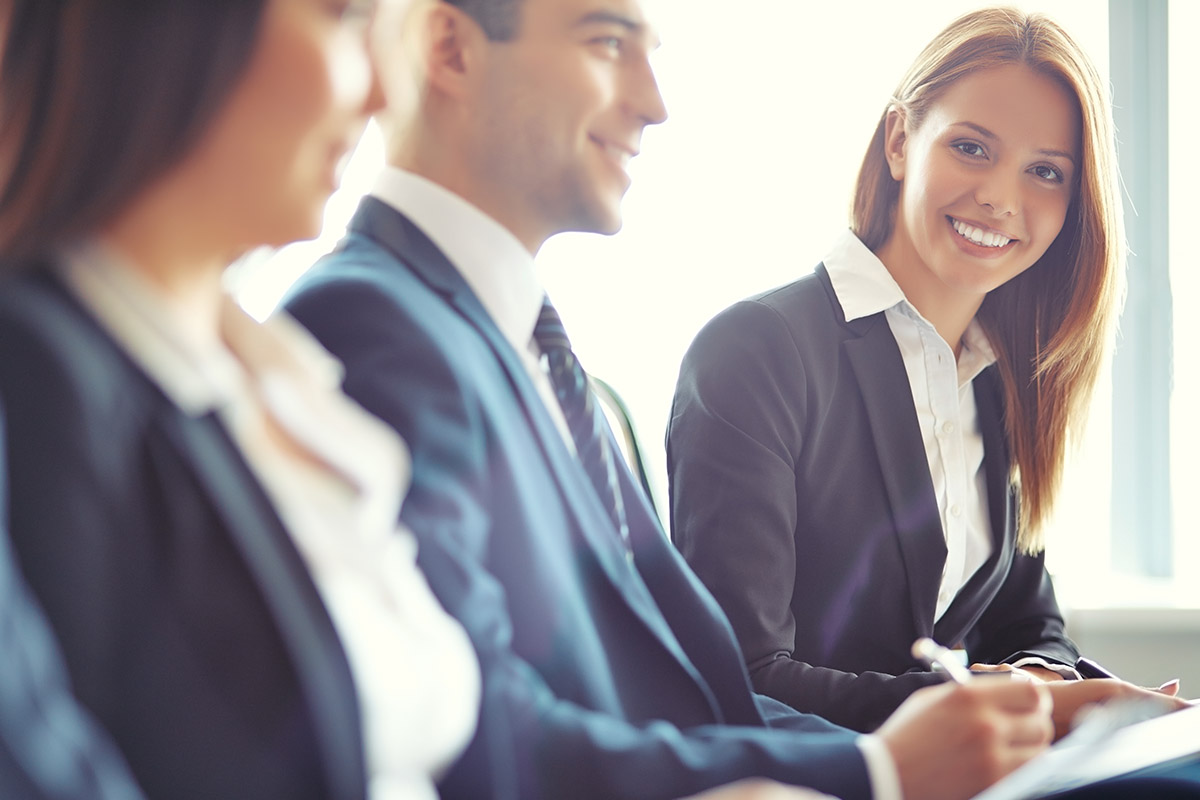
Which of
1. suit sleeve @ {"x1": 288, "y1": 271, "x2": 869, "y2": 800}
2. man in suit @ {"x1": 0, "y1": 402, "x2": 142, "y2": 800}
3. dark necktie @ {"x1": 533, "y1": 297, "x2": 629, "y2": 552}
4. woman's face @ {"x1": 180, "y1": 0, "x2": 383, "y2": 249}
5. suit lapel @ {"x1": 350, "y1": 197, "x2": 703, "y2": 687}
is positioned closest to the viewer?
man in suit @ {"x1": 0, "y1": 402, "x2": 142, "y2": 800}

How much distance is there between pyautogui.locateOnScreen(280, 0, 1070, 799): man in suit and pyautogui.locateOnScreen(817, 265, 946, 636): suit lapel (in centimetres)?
49

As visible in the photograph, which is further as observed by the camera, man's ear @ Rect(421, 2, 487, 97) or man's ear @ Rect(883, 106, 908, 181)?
man's ear @ Rect(883, 106, 908, 181)

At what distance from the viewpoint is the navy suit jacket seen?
624 mm

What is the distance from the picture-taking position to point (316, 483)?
562 millimetres

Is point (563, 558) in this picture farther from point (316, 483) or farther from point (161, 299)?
point (161, 299)

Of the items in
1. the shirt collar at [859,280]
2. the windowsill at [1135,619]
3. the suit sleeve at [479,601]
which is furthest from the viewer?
the windowsill at [1135,619]

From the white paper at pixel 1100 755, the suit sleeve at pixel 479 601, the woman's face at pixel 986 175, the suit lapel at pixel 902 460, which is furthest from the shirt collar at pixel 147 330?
the woman's face at pixel 986 175

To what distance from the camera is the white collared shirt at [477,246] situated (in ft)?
2.48

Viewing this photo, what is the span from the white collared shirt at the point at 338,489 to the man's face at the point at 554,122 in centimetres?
22

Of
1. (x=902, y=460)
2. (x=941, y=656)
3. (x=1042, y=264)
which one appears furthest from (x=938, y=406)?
(x=941, y=656)

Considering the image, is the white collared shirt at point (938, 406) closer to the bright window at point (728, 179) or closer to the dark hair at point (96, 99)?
the bright window at point (728, 179)

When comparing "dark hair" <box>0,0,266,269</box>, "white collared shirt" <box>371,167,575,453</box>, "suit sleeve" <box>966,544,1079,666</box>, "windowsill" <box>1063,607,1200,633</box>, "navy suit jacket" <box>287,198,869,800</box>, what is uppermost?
"dark hair" <box>0,0,266,269</box>

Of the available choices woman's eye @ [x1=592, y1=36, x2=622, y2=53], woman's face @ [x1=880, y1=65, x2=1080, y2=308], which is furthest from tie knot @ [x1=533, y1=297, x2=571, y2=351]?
woman's face @ [x1=880, y1=65, x2=1080, y2=308]

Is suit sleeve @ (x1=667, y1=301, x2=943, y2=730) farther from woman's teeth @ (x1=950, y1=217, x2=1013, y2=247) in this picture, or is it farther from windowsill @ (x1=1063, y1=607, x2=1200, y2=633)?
windowsill @ (x1=1063, y1=607, x2=1200, y2=633)
